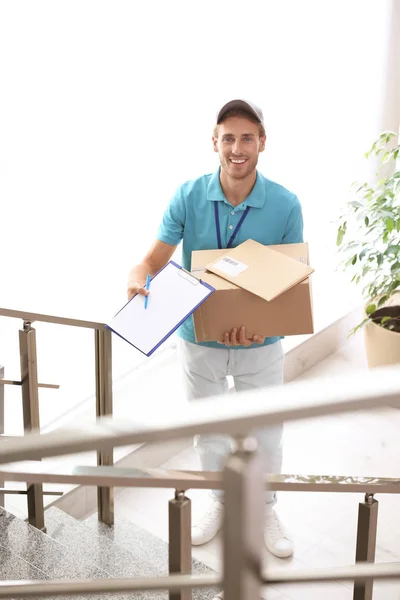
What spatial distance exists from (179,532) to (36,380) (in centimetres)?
96

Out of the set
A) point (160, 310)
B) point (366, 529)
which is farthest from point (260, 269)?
point (366, 529)

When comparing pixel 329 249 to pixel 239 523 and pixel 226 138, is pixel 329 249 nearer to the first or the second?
pixel 226 138

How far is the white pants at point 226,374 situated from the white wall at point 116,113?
0.73 meters

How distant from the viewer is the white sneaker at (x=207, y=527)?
2791 mm

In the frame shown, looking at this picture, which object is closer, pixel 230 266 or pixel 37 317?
pixel 37 317

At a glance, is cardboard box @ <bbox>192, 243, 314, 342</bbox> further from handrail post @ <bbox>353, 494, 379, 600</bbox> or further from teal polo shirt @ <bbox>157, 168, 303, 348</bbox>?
handrail post @ <bbox>353, 494, 379, 600</bbox>

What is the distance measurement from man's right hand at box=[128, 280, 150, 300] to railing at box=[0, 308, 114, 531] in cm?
17

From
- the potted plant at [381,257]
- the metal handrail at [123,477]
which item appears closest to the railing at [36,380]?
the metal handrail at [123,477]

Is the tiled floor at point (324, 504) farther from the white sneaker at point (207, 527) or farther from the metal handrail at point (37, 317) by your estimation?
the metal handrail at point (37, 317)

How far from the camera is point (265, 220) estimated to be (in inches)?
92.0

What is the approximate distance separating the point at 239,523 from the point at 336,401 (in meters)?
0.15

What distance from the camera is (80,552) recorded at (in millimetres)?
2244

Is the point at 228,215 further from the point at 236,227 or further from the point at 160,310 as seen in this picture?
the point at 160,310

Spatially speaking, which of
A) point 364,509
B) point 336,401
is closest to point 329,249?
point 364,509
